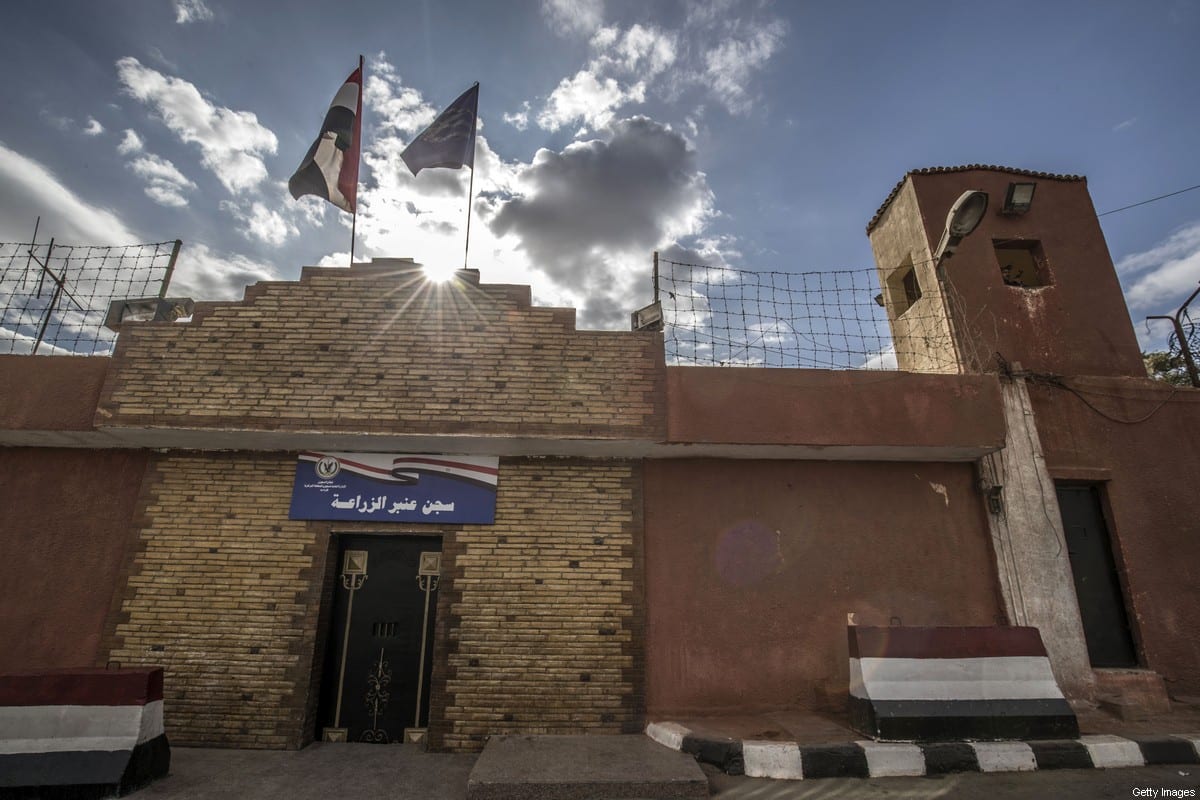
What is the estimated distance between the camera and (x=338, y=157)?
7.78 m

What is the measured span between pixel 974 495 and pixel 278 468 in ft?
26.8

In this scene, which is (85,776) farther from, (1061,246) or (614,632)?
(1061,246)

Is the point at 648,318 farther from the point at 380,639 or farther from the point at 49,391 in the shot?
the point at 49,391

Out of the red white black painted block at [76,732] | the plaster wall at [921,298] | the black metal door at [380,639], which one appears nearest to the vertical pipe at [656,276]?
the plaster wall at [921,298]

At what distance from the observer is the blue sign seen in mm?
6246

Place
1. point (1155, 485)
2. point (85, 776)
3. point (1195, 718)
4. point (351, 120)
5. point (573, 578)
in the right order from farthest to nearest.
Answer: point (351, 120), point (1155, 485), point (573, 578), point (1195, 718), point (85, 776)

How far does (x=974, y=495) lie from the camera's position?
691 centimetres

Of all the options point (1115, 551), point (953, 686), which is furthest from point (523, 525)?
point (1115, 551)

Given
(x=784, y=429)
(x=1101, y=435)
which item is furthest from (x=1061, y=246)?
(x=784, y=429)

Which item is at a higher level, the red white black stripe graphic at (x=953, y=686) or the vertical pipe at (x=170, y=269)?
the vertical pipe at (x=170, y=269)

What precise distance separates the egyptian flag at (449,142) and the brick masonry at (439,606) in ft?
14.7

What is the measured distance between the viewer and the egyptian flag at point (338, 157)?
297 inches

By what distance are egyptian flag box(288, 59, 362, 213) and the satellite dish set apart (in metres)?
7.60

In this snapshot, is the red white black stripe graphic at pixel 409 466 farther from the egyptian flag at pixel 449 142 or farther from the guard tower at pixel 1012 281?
the guard tower at pixel 1012 281
